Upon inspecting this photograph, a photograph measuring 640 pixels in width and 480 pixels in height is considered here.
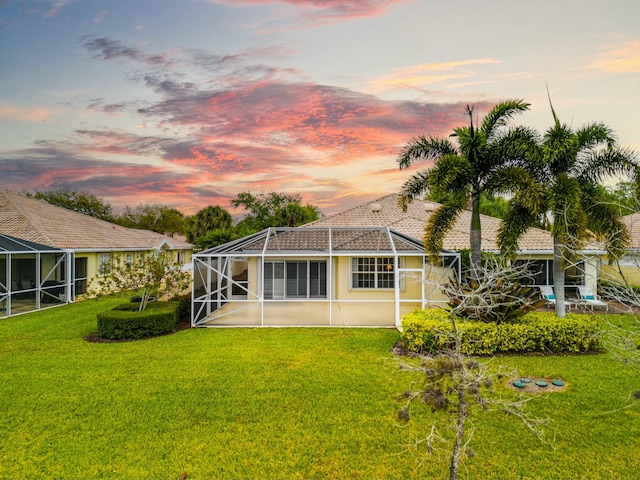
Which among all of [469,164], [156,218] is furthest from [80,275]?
[156,218]

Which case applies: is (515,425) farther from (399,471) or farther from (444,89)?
(444,89)

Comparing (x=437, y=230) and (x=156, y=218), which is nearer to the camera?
(x=437, y=230)

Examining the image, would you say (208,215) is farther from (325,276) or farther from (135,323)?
(135,323)

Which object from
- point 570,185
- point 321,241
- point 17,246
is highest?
point 570,185

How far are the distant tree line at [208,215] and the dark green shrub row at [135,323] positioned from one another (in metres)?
9.81

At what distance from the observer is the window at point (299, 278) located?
707 inches

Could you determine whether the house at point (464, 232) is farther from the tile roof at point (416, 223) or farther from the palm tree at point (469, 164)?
the palm tree at point (469, 164)

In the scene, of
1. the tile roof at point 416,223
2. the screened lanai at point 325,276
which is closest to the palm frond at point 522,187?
the screened lanai at point 325,276

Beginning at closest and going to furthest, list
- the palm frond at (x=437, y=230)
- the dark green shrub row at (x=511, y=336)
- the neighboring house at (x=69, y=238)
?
the dark green shrub row at (x=511, y=336) → the palm frond at (x=437, y=230) → the neighboring house at (x=69, y=238)

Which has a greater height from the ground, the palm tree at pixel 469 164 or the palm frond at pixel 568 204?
the palm tree at pixel 469 164

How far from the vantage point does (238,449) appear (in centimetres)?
513

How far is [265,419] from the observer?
6.00 m

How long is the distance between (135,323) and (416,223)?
633 inches

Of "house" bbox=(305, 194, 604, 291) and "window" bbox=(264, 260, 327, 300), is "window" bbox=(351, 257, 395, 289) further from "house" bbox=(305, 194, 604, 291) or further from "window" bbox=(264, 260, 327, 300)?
"house" bbox=(305, 194, 604, 291)
